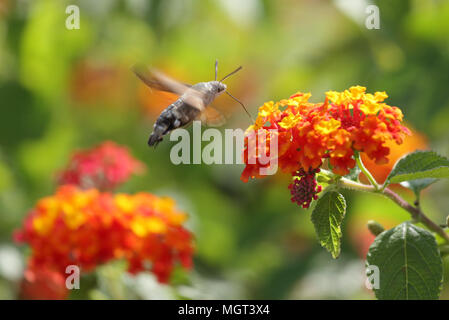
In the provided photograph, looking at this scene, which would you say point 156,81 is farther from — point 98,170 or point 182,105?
point 98,170

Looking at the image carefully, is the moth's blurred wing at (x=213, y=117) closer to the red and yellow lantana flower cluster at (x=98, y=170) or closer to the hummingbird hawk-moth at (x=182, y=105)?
the hummingbird hawk-moth at (x=182, y=105)

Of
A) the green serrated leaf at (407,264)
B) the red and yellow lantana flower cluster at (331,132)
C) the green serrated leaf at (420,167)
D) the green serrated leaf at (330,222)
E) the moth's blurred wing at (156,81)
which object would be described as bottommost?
the green serrated leaf at (407,264)

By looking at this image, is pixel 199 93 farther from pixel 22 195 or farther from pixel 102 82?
pixel 102 82

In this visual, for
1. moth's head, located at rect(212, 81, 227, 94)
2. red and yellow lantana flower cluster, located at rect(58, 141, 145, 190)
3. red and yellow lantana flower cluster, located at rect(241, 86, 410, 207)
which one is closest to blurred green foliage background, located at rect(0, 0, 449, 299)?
red and yellow lantana flower cluster, located at rect(58, 141, 145, 190)

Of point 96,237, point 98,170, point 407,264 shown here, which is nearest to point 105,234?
point 96,237

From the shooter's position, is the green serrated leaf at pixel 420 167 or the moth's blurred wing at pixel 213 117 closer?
the green serrated leaf at pixel 420 167

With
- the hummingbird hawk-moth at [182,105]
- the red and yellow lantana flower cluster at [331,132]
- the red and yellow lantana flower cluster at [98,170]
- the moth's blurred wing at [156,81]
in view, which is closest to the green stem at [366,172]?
the red and yellow lantana flower cluster at [331,132]
